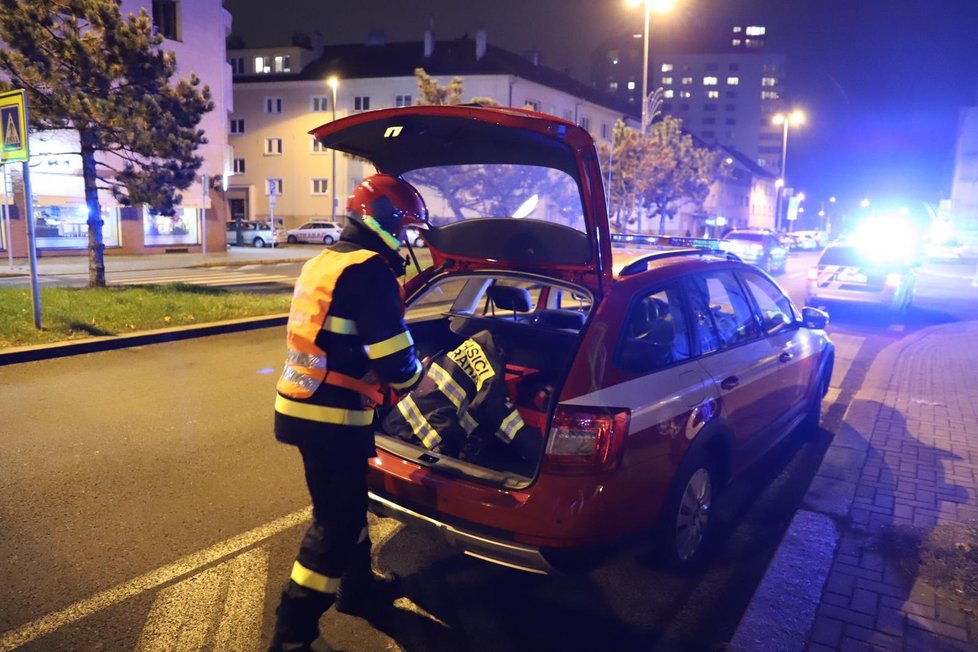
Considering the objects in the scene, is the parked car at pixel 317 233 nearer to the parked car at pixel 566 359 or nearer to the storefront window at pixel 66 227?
the storefront window at pixel 66 227

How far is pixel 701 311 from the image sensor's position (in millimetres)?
4051

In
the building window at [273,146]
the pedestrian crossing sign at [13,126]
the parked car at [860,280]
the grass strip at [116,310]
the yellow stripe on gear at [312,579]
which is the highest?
the building window at [273,146]

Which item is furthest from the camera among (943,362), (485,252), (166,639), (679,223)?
(679,223)

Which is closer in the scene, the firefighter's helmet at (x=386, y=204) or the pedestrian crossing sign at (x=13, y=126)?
the firefighter's helmet at (x=386, y=204)

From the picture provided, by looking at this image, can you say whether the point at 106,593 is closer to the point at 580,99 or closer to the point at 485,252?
the point at 485,252

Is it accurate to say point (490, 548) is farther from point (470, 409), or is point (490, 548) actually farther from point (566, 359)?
point (566, 359)

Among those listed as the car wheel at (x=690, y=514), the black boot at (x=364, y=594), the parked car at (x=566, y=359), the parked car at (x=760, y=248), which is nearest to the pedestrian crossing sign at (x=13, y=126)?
the parked car at (x=566, y=359)

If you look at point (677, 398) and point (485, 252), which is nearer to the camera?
point (677, 398)

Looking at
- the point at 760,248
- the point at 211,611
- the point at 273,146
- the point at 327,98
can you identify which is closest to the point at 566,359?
the point at 211,611

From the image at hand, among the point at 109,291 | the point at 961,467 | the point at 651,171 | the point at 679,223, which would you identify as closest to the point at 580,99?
the point at 651,171

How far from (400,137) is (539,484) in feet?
6.50

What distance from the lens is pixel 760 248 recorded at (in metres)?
23.7

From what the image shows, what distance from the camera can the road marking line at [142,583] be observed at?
305 cm

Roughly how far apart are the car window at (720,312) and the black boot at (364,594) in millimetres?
2060
